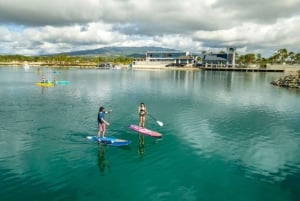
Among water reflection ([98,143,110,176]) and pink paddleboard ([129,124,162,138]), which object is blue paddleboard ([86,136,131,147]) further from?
pink paddleboard ([129,124,162,138])

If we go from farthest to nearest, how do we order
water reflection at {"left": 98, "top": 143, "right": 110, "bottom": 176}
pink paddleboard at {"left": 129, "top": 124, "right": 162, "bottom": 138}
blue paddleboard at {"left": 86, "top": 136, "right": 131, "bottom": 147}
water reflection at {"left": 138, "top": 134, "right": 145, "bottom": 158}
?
pink paddleboard at {"left": 129, "top": 124, "right": 162, "bottom": 138} < blue paddleboard at {"left": 86, "top": 136, "right": 131, "bottom": 147} < water reflection at {"left": 138, "top": 134, "right": 145, "bottom": 158} < water reflection at {"left": 98, "top": 143, "right": 110, "bottom": 176}

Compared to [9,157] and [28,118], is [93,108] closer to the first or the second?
[28,118]

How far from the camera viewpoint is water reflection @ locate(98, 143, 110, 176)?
19922 millimetres

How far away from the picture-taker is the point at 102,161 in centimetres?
2119

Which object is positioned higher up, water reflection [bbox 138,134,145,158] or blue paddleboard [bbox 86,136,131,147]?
blue paddleboard [bbox 86,136,131,147]

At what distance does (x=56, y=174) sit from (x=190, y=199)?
936cm

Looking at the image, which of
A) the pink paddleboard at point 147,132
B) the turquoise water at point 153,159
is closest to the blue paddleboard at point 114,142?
the turquoise water at point 153,159

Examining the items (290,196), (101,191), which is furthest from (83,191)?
(290,196)

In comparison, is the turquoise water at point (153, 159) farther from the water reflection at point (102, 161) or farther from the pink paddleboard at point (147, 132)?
the pink paddleboard at point (147, 132)

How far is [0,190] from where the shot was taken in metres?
16.3

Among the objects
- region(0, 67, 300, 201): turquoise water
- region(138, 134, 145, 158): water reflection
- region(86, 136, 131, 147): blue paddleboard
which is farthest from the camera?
region(86, 136, 131, 147): blue paddleboard

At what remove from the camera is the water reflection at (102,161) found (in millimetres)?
19922

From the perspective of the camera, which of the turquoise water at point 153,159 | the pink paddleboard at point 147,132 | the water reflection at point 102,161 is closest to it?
the turquoise water at point 153,159

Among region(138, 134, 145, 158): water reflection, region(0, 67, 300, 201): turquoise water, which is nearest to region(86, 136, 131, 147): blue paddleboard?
region(0, 67, 300, 201): turquoise water
